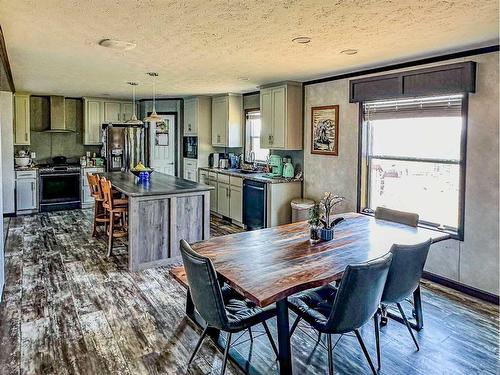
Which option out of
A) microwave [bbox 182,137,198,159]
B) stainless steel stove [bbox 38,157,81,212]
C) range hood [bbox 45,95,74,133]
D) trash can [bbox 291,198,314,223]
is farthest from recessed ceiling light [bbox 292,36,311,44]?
range hood [bbox 45,95,74,133]

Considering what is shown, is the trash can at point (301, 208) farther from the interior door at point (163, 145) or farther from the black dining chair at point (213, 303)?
the interior door at point (163, 145)

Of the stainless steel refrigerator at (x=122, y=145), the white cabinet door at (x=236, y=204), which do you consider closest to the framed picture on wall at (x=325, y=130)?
the white cabinet door at (x=236, y=204)

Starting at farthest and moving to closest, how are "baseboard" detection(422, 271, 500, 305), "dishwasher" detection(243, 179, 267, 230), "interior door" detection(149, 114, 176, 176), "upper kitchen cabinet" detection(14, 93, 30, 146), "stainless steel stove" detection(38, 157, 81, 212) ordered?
"interior door" detection(149, 114, 176, 176), "stainless steel stove" detection(38, 157, 81, 212), "upper kitchen cabinet" detection(14, 93, 30, 146), "dishwasher" detection(243, 179, 267, 230), "baseboard" detection(422, 271, 500, 305)

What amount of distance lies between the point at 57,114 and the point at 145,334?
6.52 meters

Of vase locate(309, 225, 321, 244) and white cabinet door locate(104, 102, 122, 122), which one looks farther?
white cabinet door locate(104, 102, 122, 122)

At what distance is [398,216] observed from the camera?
3.61 meters

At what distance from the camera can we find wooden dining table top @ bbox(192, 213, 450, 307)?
6.90ft

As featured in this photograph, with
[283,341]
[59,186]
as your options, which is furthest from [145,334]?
[59,186]

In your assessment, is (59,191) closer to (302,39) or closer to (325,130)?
(325,130)

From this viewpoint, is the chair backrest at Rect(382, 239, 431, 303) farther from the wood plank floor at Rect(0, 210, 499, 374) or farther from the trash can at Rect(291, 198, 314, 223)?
the trash can at Rect(291, 198, 314, 223)

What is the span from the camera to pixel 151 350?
9.10 feet

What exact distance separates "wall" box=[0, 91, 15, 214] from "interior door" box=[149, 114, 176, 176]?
2684 millimetres

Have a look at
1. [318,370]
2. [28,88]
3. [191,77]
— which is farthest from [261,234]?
[28,88]

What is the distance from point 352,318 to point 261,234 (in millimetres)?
1105
